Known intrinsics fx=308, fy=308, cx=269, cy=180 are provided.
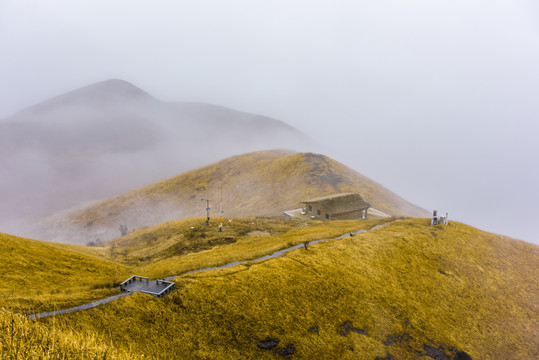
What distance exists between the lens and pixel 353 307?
22.9m

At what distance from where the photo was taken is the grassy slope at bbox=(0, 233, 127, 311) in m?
15.4

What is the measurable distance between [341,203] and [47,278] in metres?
52.6

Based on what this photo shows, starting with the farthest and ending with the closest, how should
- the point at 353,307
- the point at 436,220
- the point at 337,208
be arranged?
the point at 337,208 < the point at 436,220 < the point at 353,307

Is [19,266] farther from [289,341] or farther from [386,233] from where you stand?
[386,233]

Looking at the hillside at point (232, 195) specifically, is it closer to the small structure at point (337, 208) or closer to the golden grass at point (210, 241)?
the small structure at point (337, 208)

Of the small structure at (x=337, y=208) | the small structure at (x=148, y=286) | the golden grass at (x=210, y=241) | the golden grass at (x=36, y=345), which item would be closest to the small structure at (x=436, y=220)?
the golden grass at (x=210, y=241)

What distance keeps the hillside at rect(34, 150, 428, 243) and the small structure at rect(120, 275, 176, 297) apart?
200 feet

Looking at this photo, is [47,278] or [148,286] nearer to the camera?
[148,286]

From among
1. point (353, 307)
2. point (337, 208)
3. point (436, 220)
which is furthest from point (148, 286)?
point (337, 208)

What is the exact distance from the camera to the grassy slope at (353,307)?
1631 centimetres

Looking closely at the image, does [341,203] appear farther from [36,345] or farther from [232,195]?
[36,345]

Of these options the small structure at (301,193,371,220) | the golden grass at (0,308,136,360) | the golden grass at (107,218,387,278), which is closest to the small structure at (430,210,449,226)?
the golden grass at (107,218,387,278)

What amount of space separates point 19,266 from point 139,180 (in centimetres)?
18289

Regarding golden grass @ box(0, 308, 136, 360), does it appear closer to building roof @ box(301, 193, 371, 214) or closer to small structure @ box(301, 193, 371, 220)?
small structure @ box(301, 193, 371, 220)
